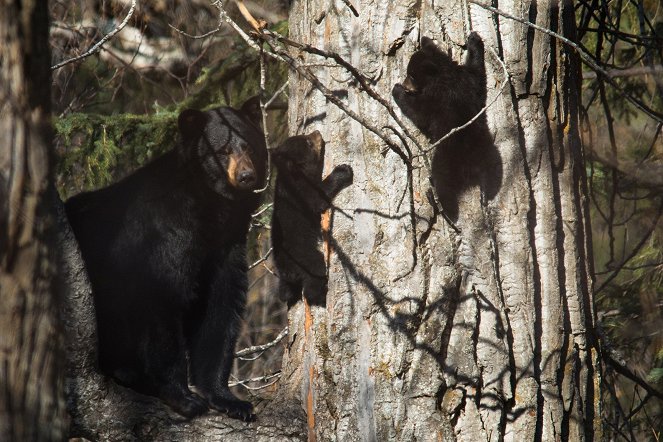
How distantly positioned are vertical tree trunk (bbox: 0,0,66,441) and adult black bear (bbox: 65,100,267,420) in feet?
7.65

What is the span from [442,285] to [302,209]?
845 mm

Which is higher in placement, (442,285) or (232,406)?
(442,285)

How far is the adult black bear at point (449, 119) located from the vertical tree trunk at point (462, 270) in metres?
0.04

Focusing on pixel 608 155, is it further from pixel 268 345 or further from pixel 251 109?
pixel 268 345

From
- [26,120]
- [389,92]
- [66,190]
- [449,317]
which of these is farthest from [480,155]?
[66,190]

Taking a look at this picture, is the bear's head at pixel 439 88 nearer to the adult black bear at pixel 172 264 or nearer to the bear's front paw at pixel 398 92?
the bear's front paw at pixel 398 92

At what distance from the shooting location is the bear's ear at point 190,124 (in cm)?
486

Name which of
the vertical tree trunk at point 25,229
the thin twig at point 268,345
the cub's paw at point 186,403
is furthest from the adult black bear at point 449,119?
the vertical tree trunk at point 25,229

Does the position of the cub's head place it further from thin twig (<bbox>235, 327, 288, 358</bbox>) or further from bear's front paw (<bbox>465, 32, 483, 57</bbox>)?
thin twig (<bbox>235, 327, 288, 358</bbox>)

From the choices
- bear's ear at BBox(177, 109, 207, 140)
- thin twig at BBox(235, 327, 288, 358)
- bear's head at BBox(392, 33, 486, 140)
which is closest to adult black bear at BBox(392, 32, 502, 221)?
bear's head at BBox(392, 33, 486, 140)

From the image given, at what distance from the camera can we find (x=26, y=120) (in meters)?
1.79

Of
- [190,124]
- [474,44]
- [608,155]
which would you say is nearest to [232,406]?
[190,124]

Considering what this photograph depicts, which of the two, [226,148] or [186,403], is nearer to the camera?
[186,403]

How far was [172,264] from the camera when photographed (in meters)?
4.45
